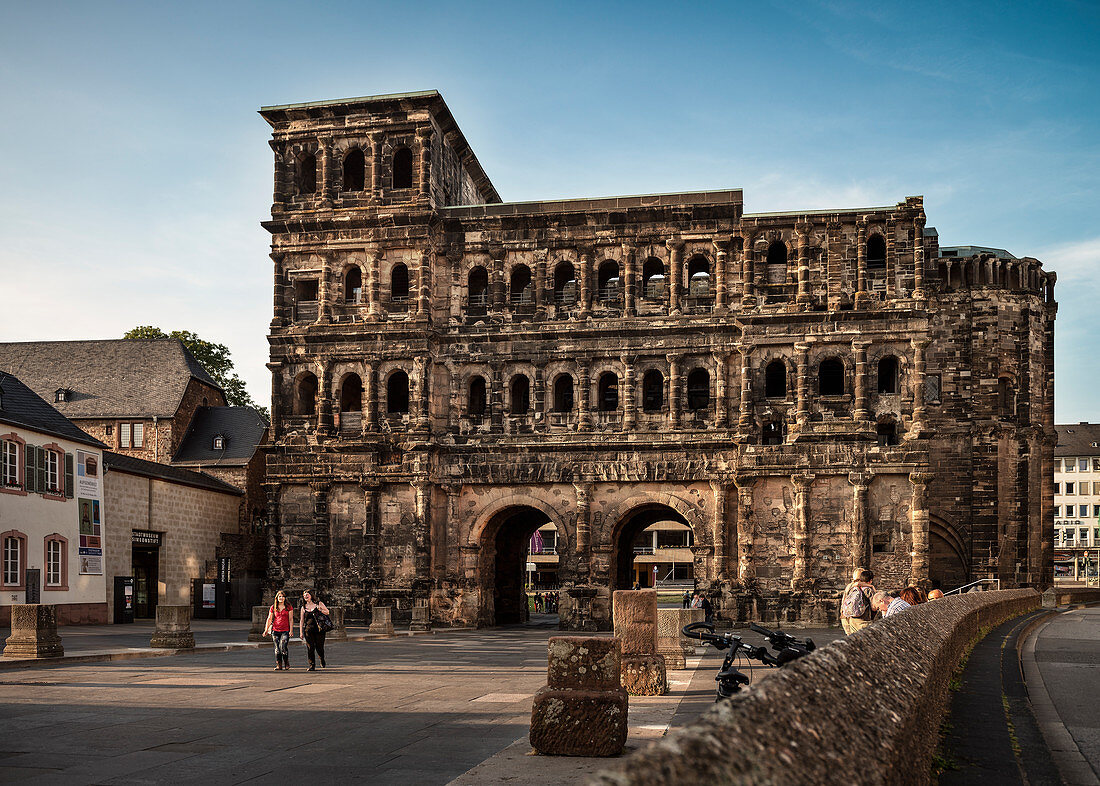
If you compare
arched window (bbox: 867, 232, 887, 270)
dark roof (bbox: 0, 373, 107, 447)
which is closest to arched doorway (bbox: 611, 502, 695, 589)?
arched window (bbox: 867, 232, 887, 270)

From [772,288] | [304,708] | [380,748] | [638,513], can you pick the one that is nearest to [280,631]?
[304,708]

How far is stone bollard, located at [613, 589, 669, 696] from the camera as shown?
15969mm

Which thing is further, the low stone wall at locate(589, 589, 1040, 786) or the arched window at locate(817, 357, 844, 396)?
the arched window at locate(817, 357, 844, 396)

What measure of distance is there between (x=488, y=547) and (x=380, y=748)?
29635 millimetres

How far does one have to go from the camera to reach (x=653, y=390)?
136 feet

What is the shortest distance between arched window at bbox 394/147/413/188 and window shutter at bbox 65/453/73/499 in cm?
1604

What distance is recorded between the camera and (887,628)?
30.1 ft

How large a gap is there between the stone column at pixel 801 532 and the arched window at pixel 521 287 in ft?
40.2

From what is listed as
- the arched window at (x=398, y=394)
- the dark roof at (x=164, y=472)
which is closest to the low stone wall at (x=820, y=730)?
the arched window at (x=398, y=394)

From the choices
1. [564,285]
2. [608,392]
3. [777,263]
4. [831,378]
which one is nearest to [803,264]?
[777,263]

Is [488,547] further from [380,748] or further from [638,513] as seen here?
[380,748]

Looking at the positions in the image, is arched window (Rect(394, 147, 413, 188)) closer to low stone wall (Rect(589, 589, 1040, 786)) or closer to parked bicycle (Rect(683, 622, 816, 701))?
parked bicycle (Rect(683, 622, 816, 701))

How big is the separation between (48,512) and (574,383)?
62.5 feet

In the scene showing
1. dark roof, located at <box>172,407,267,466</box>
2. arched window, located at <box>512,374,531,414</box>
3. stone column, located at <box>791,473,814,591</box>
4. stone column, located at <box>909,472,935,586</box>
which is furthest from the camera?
dark roof, located at <box>172,407,267,466</box>
